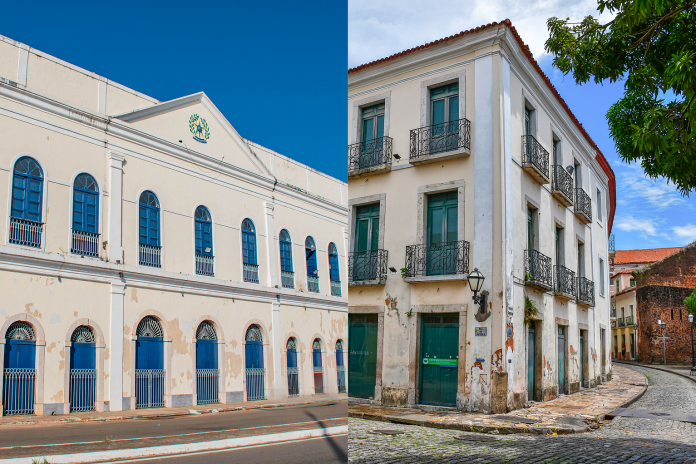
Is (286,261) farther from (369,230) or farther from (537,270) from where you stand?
(537,270)

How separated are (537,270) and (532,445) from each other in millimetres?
3763

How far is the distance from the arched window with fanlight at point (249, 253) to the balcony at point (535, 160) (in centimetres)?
815

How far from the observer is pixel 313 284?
107cm

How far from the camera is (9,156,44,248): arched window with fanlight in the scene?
2.63 feet

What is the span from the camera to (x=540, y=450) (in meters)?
5.38

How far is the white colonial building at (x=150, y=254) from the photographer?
817 millimetres

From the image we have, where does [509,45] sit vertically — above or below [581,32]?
above

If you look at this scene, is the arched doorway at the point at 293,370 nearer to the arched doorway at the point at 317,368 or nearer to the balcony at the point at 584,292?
the arched doorway at the point at 317,368

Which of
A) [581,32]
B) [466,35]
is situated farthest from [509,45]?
[581,32]

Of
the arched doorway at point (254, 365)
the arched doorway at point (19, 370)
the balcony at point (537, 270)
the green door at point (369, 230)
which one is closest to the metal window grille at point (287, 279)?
the arched doorway at point (254, 365)

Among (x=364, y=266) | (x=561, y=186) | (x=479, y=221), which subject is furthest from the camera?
(x=561, y=186)

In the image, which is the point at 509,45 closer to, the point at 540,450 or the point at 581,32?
the point at 581,32

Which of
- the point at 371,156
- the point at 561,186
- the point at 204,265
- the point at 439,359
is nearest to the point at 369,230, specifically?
the point at 371,156

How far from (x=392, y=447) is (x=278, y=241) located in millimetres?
4525
